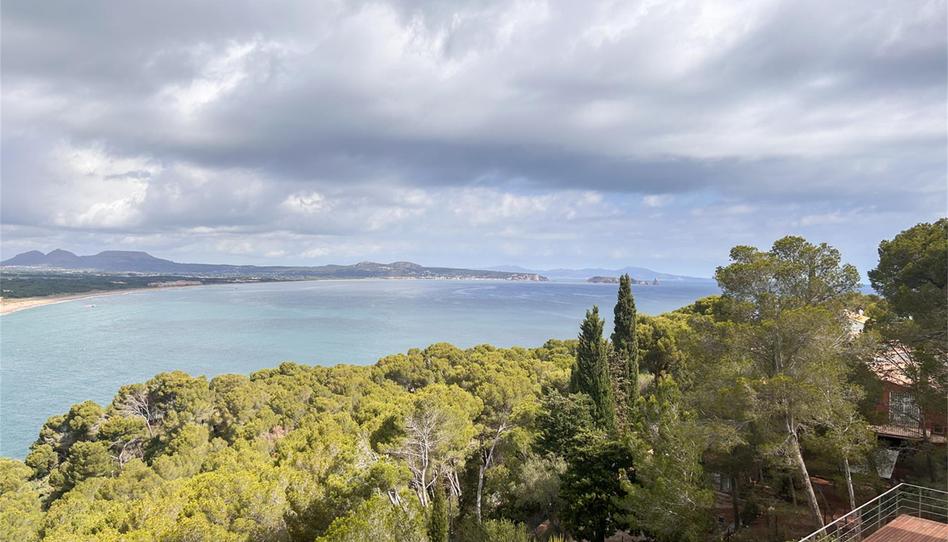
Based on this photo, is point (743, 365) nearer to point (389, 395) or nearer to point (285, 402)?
point (389, 395)

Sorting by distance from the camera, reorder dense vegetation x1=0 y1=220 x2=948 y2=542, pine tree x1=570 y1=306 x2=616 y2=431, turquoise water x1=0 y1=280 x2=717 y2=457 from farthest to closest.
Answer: turquoise water x1=0 y1=280 x2=717 y2=457, pine tree x1=570 y1=306 x2=616 y2=431, dense vegetation x1=0 y1=220 x2=948 y2=542

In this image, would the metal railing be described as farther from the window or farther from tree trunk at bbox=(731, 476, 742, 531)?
tree trunk at bbox=(731, 476, 742, 531)

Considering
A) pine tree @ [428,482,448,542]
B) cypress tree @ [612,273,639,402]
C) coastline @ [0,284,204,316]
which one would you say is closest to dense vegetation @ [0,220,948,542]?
pine tree @ [428,482,448,542]

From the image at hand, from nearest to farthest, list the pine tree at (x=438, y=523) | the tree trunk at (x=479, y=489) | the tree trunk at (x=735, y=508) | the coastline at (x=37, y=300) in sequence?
1. the pine tree at (x=438, y=523)
2. the tree trunk at (x=735, y=508)
3. the tree trunk at (x=479, y=489)
4. the coastline at (x=37, y=300)

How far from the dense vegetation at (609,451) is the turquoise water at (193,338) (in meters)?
24.5

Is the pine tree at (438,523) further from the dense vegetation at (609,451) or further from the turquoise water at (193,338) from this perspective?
the turquoise water at (193,338)

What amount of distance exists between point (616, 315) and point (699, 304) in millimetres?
12440

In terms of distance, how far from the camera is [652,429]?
13766 millimetres

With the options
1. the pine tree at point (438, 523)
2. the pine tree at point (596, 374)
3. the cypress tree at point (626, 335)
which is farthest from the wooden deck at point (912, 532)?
the cypress tree at point (626, 335)

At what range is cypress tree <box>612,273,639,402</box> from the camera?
80.0 ft

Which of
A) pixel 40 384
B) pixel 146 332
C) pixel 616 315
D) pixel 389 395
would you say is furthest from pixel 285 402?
pixel 146 332

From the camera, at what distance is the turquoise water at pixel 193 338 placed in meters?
46.0

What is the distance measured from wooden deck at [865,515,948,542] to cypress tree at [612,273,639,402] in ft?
46.4

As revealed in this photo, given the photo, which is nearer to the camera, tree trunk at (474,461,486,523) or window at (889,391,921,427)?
window at (889,391,921,427)
